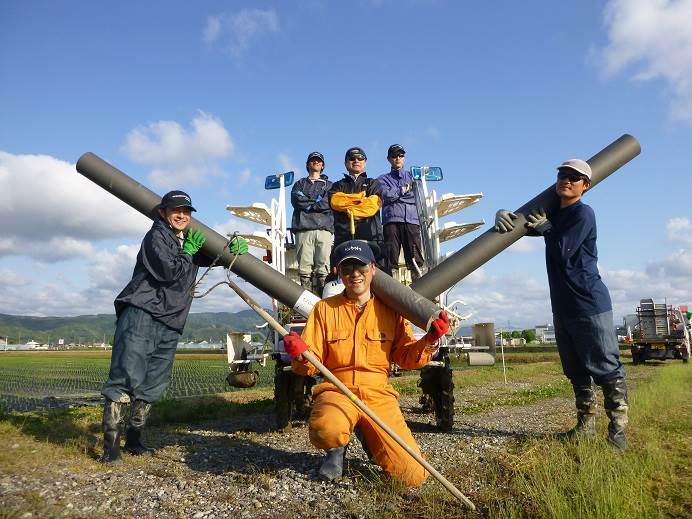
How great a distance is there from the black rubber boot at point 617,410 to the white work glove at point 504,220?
175 centimetres

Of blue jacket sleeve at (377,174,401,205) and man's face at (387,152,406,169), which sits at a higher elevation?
man's face at (387,152,406,169)

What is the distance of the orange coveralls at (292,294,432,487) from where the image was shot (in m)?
3.35

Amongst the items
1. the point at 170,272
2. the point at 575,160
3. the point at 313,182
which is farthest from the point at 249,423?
the point at 575,160

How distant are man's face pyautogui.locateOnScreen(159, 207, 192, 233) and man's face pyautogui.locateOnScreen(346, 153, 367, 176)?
8.23ft

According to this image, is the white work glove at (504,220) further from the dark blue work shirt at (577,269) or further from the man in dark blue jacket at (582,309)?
the dark blue work shirt at (577,269)

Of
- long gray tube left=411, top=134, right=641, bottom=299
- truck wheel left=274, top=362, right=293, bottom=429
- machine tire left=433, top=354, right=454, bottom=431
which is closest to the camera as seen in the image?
long gray tube left=411, top=134, right=641, bottom=299

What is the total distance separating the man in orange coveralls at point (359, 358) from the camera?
11.0 feet

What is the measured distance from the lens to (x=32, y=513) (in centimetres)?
279

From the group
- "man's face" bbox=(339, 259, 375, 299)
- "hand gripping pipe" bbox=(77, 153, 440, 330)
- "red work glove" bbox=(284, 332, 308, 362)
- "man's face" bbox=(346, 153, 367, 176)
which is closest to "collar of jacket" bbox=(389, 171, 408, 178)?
"man's face" bbox=(346, 153, 367, 176)

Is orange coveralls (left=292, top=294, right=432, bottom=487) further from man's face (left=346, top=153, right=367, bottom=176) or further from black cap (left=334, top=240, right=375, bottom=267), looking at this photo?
man's face (left=346, top=153, right=367, bottom=176)

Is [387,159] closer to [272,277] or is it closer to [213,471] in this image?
[272,277]

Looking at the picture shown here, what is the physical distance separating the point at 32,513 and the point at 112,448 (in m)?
1.35

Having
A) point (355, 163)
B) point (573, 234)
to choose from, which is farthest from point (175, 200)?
point (573, 234)

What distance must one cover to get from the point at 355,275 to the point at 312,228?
9.49 ft
